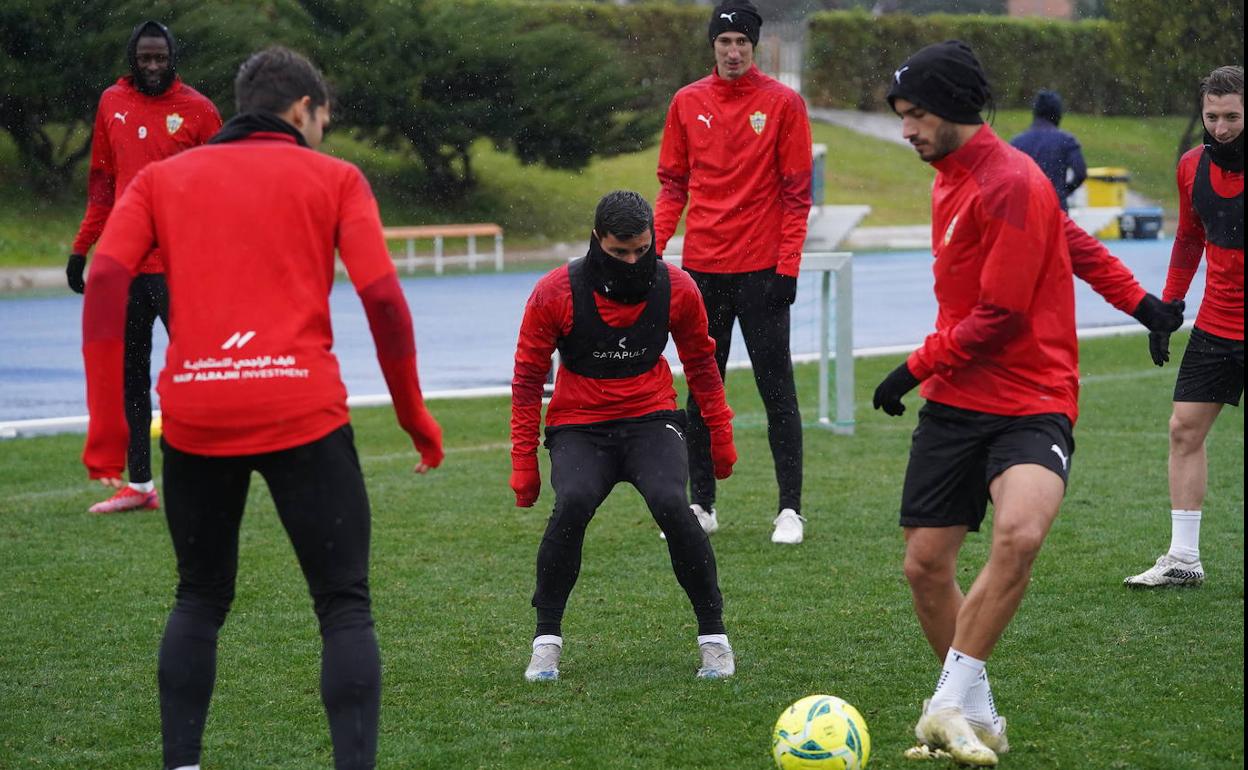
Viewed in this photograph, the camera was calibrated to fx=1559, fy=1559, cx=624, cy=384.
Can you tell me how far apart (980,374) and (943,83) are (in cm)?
80

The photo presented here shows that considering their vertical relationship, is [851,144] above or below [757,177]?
below

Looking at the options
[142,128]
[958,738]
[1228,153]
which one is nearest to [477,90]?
[142,128]

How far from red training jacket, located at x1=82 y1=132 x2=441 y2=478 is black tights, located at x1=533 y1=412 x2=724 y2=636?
1660mm

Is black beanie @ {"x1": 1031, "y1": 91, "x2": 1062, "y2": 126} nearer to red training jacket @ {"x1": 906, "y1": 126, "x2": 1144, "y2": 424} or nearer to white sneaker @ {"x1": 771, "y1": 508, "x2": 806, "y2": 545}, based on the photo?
white sneaker @ {"x1": 771, "y1": 508, "x2": 806, "y2": 545}

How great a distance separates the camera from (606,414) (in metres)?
5.41

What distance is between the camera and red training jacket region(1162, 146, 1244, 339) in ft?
19.7

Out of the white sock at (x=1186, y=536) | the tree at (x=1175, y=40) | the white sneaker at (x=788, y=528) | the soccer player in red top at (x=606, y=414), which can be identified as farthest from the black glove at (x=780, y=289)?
the tree at (x=1175, y=40)

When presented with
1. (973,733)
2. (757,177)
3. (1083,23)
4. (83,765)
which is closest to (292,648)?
(83,765)

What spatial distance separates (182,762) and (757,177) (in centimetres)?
427

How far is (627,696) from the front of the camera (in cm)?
510

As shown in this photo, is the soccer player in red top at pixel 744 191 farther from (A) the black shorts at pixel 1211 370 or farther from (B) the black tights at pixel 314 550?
(B) the black tights at pixel 314 550

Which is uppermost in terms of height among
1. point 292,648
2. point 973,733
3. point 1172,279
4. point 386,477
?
point 1172,279

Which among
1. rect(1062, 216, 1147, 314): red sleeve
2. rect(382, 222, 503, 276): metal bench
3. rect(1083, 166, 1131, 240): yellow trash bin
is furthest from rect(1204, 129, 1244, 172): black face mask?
rect(1083, 166, 1131, 240): yellow trash bin

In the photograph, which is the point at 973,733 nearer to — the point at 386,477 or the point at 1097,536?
the point at 1097,536
